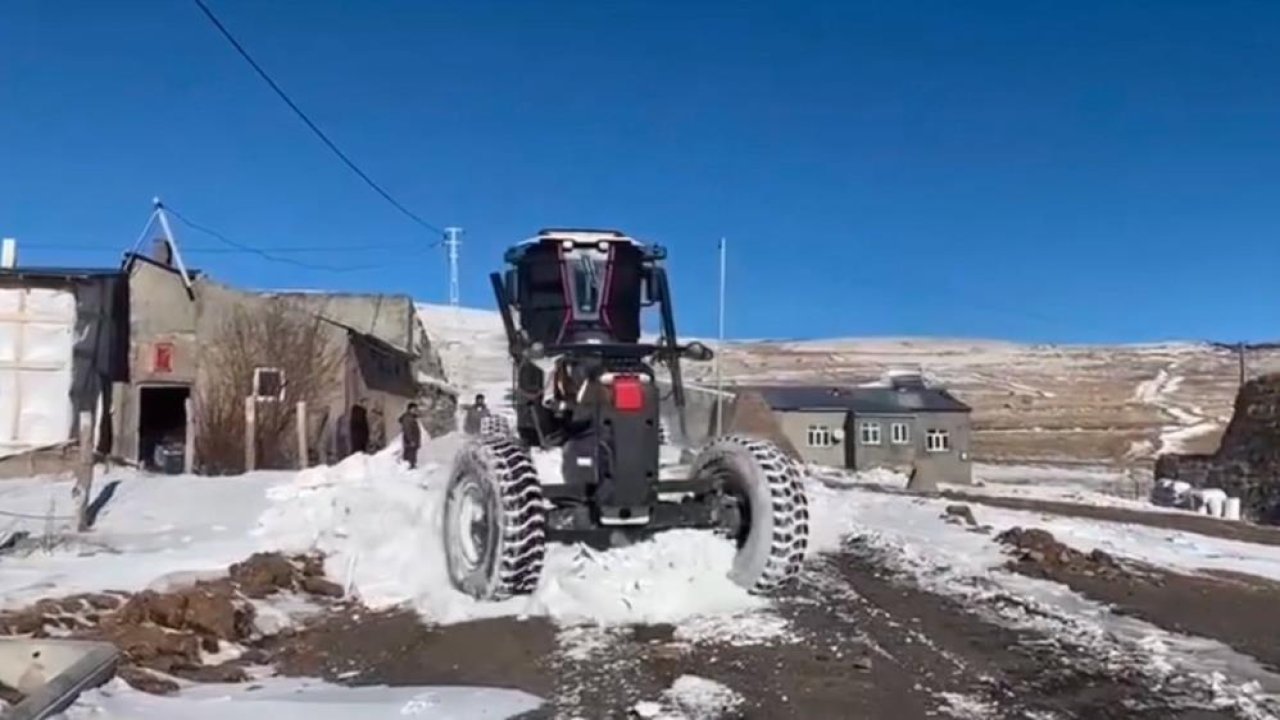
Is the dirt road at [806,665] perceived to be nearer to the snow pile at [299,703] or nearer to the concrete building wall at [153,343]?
the snow pile at [299,703]

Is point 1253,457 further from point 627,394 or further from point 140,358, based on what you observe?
point 627,394

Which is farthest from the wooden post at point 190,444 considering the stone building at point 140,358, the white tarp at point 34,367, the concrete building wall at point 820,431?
the concrete building wall at point 820,431

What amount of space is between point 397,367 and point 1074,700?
3261 centimetres

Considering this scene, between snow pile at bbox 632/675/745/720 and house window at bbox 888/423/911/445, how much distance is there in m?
59.4

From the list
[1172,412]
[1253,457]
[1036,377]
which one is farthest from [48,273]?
[1036,377]

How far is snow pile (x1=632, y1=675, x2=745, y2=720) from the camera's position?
6137 mm

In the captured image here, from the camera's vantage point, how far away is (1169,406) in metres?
96.7

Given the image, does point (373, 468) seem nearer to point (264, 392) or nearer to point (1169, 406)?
point (264, 392)

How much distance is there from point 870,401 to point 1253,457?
32570 mm

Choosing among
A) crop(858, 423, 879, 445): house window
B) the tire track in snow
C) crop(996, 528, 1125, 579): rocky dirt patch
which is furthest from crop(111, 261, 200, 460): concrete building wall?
the tire track in snow

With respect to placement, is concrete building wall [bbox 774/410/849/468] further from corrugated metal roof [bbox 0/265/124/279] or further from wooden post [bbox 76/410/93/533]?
wooden post [bbox 76/410/93/533]

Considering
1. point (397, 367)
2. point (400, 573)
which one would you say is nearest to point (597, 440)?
point (400, 573)

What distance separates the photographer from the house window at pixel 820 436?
6538cm

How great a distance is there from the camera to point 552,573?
30.8 ft
